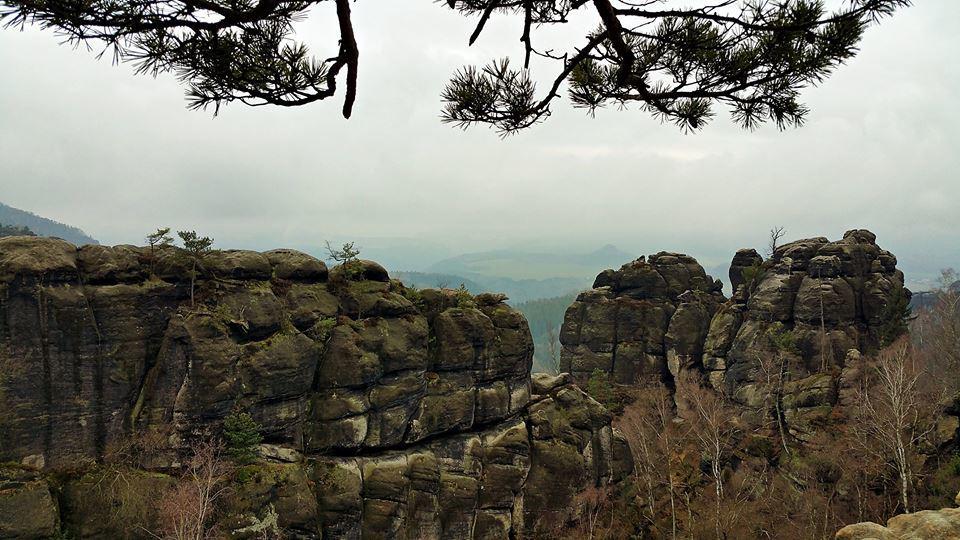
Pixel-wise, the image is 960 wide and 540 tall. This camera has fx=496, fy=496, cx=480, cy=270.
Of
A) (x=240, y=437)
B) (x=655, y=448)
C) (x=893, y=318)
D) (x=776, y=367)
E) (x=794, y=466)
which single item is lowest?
(x=655, y=448)

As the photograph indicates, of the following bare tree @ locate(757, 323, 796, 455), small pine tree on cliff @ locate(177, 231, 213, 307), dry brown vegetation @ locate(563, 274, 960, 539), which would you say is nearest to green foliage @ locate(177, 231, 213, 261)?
small pine tree on cliff @ locate(177, 231, 213, 307)

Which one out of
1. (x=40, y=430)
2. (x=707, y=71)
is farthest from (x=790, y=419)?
(x=40, y=430)

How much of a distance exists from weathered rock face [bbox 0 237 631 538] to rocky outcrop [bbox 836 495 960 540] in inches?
941

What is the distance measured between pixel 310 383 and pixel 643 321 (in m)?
41.2

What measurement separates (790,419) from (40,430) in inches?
1907

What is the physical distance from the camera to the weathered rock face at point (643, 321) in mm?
56062

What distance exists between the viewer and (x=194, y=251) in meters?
29.3

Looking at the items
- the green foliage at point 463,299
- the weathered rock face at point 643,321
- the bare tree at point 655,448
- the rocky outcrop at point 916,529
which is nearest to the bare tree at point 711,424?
the bare tree at point 655,448

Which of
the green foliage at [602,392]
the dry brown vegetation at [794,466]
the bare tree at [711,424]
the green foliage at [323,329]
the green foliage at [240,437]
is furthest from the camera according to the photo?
the green foliage at [602,392]

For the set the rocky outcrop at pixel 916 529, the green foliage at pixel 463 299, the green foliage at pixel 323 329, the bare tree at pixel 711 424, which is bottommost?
the bare tree at pixel 711 424

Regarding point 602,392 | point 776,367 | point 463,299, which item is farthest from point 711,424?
point 602,392

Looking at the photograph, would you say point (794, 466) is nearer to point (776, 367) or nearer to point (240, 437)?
point (776, 367)

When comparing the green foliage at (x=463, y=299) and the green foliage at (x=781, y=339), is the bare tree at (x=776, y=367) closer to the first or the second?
the green foliage at (x=781, y=339)

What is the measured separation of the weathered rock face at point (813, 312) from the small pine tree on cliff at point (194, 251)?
4459 centimetres
